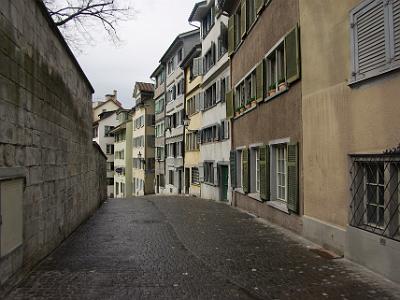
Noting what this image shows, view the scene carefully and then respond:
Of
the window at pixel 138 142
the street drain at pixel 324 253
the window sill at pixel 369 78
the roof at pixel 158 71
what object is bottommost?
the street drain at pixel 324 253

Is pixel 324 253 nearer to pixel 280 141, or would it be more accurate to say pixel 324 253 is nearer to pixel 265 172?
pixel 280 141

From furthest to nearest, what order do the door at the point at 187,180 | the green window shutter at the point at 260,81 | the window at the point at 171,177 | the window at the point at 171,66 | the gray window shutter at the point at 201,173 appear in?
1. the window at the point at 171,66
2. the window at the point at 171,177
3. the door at the point at 187,180
4. the gray window shutter at the point at 201,173
5. the green window shutter at the point at 260,81

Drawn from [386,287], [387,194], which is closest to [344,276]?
[386,287]

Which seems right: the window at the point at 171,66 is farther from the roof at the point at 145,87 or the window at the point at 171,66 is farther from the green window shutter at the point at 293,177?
the green window shutter at the point at 293,177

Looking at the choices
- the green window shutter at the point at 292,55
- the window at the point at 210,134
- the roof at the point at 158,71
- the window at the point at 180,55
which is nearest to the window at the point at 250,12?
the green window shutter at the point at 292,55

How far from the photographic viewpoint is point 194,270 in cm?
746

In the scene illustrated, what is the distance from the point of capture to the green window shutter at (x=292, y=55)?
35.0ft

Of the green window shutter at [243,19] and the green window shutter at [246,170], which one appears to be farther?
the green window shutter at [243,19]

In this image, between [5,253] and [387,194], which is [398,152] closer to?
[387,194]

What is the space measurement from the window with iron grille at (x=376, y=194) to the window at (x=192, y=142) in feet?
75.5

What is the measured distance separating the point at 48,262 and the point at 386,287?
17.5ft

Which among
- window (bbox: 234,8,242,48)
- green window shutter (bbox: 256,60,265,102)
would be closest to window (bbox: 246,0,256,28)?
window (bbox: 234,8,242,48)

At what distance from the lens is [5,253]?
18.9 feet

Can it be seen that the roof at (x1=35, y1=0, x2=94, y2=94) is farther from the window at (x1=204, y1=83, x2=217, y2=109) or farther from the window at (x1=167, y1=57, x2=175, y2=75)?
the window at (x1=167, y1=57, x2=175, y2=75)
